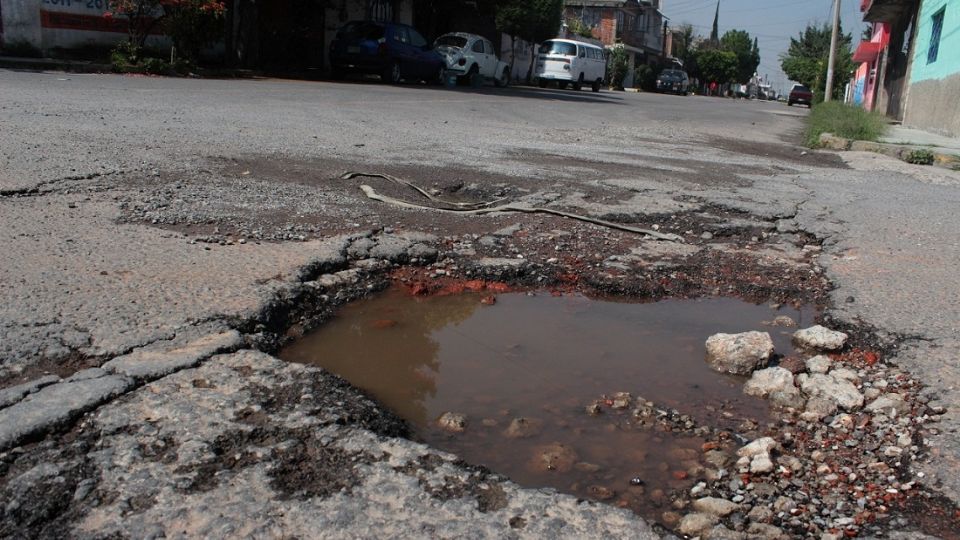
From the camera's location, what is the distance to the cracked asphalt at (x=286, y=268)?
1.90 meters

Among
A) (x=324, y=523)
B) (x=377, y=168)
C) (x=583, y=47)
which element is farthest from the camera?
(x=583, y=47)

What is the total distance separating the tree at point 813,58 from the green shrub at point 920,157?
38177 millimetres

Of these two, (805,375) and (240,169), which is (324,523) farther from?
(240,169)

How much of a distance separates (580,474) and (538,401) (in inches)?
21.0

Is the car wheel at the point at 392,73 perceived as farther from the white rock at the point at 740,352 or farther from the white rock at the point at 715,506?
the white rock at the point at 715,506

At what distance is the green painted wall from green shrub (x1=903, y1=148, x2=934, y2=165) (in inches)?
253

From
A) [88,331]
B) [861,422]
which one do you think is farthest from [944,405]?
[88,331]

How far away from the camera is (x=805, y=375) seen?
3.01 metres

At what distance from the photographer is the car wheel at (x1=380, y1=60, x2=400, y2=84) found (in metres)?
19.6

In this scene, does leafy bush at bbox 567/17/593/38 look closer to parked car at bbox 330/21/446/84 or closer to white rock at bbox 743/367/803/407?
parked car at bbox 330/21/446/84

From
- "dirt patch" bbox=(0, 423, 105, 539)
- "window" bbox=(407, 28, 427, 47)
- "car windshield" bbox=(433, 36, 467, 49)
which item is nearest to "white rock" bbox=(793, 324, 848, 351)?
"dirt patch" bbox=(0, 423, 105, 539)

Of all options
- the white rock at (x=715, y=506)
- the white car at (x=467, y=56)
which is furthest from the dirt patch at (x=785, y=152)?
the white car at (x=467, y=56)

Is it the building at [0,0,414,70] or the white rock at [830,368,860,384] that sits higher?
the building at [0,0,414,70]

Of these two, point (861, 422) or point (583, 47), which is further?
point (583, 47)
